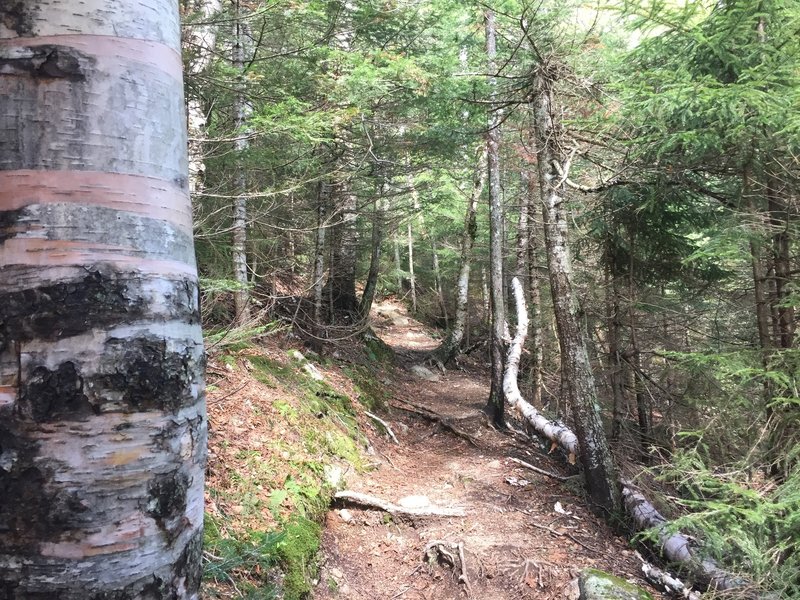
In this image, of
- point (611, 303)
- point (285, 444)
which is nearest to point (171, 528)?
point (285, 444)

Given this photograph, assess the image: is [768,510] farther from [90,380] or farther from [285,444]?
[285,444]

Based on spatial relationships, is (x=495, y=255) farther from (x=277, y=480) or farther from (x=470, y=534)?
(x=277, y=480)

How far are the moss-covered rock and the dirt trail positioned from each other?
0.21 metres

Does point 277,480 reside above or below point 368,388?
above

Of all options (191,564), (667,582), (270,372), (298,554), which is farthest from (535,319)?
(191,564)

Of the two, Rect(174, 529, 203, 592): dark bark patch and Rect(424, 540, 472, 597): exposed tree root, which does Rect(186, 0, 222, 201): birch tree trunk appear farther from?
Rect(174, 529, 203, 592): dark bark patch

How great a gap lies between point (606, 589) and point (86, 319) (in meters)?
4.55

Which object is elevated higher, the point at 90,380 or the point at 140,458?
the point at 90,380

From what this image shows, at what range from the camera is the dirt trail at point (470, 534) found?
434 centimetres

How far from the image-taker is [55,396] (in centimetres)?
76

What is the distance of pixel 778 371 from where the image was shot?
13.1 ft

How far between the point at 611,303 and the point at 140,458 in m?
7.88

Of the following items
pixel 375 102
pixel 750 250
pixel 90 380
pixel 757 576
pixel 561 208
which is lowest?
pixel 757 576

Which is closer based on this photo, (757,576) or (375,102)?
(757,576)
